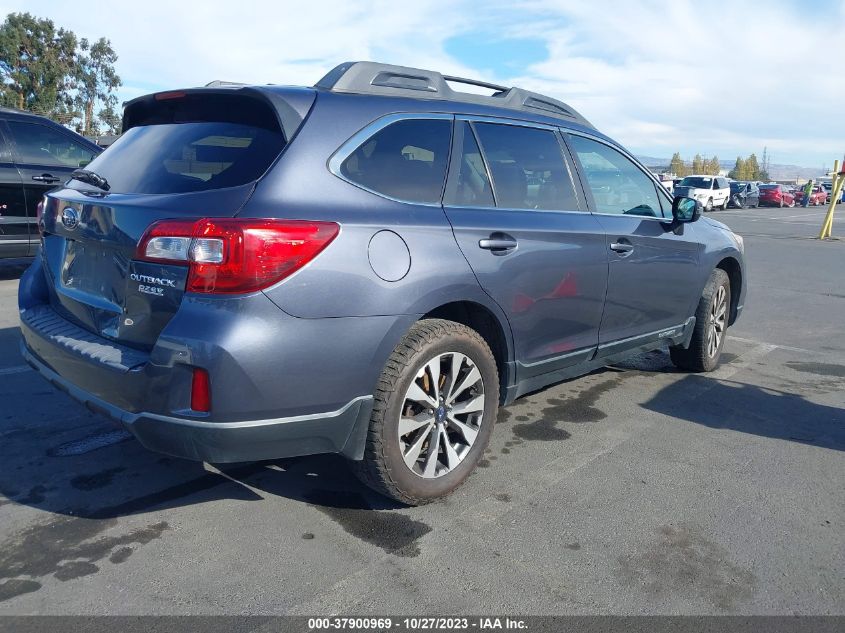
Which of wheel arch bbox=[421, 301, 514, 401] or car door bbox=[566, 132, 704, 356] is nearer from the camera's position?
wheel arch bbox=[421, 301, 514, 401]

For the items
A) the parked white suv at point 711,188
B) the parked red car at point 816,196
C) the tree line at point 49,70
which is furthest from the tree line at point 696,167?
the tree line at point 49,70

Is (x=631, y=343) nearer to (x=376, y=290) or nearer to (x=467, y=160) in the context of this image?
(x=467, y=160)

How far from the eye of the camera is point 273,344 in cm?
266

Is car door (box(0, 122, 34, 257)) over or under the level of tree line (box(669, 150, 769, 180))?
under

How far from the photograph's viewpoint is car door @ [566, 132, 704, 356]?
435 cm

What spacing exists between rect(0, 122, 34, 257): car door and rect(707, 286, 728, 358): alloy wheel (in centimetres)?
708

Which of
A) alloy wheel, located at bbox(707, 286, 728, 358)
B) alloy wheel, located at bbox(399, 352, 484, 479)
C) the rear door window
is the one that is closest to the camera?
alloy wheel, located at bbox(399, 352, 484, 479)

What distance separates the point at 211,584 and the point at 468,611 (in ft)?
3.09

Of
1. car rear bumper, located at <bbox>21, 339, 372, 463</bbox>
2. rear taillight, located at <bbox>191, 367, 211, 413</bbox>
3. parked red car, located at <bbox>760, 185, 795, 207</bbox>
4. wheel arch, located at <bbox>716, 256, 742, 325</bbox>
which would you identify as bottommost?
car rear bumper, located at <bbox>21, 339, 372, 463</bbox>

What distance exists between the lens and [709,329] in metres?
5.52

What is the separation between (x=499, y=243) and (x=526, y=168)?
26.1 inches

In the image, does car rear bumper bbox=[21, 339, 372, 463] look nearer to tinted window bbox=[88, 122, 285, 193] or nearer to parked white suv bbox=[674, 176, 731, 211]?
tinted window bbox=[88, 122, 285, 193]

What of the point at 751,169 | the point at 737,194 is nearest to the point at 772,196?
the point at 737,194

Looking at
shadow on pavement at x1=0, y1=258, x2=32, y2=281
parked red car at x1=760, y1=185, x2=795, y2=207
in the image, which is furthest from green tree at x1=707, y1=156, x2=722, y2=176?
shadow on pavement at x1=0, y1=258, x2=32, y2=281
